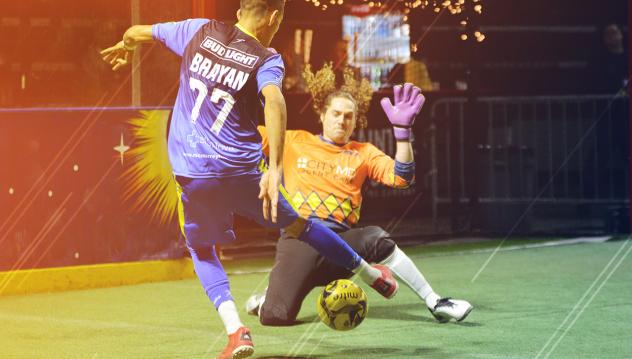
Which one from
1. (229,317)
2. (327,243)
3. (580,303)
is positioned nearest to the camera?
(229,317)

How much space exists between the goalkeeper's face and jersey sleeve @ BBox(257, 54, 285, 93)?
194 centimetres

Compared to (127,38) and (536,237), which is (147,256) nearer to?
(127,38)

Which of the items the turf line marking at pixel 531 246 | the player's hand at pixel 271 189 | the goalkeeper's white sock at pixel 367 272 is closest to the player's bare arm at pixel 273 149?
the player's hand at pixel 271 189

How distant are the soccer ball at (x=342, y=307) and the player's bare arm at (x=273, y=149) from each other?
121 cm

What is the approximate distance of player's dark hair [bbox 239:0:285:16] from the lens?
6.81m

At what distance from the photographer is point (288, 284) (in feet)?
28.0

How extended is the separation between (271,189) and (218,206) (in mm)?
605

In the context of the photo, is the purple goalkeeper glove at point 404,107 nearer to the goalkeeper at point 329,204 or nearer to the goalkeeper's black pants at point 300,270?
the goalkeeper at point 329,204

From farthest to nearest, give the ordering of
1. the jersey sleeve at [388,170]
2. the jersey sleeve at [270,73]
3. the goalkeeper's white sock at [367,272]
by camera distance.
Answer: the jersey sleeve at [388,170]
the goalkeeper's white sock at [367,272]
the jersey sleeve at [270,73]

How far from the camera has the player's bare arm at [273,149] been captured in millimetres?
6469

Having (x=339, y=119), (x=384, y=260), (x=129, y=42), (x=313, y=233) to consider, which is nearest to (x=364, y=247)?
(x=384, y=260)

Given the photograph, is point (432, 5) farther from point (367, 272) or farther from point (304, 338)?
point (304, 338)

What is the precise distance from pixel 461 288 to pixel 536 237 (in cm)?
437

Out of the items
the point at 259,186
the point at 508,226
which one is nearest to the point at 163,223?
the point at 259,186
